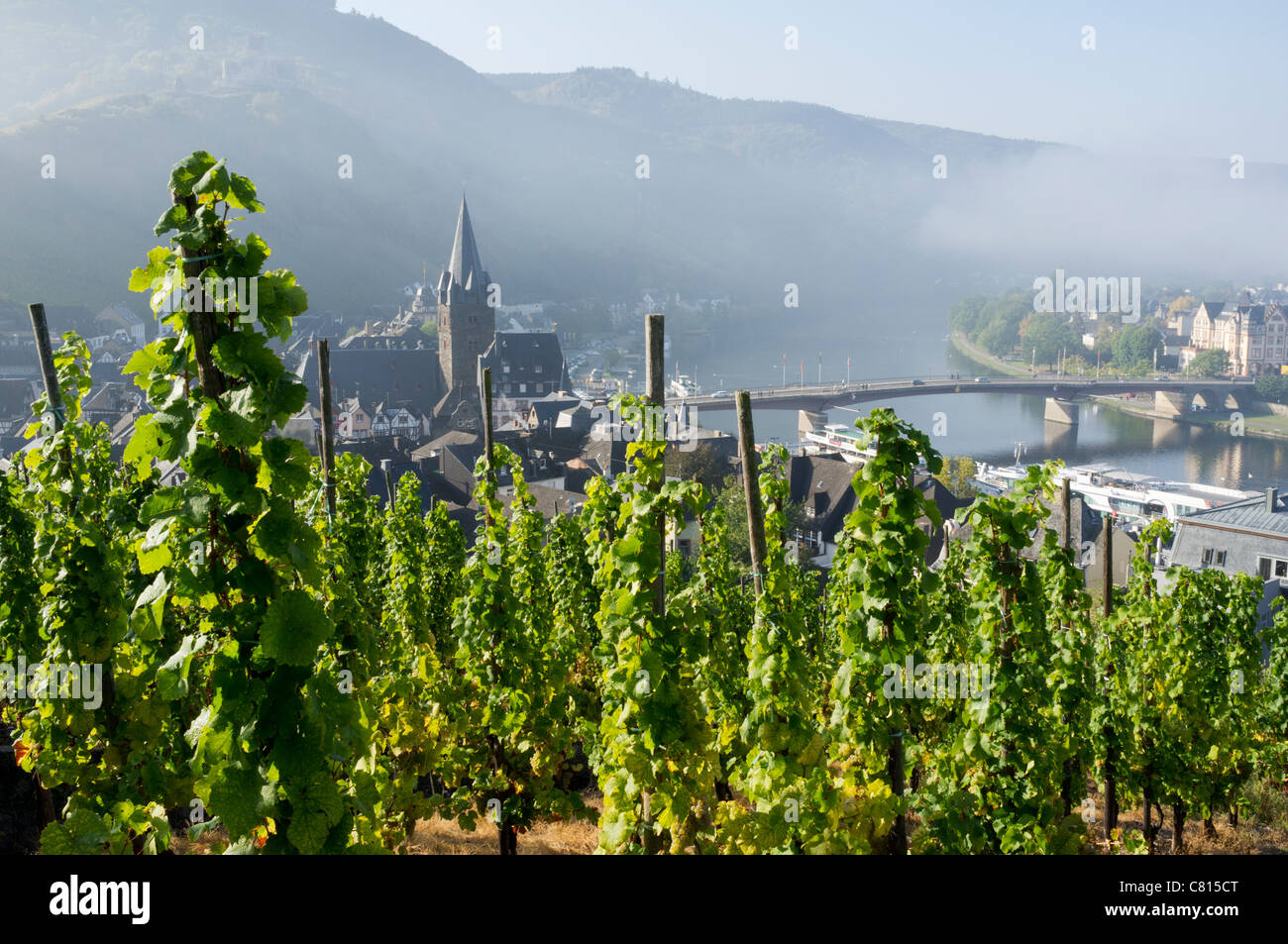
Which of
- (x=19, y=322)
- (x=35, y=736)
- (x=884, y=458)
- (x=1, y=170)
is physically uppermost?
(x=1, y=170)

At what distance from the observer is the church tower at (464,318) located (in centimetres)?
8044

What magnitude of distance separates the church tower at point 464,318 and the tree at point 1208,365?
2971 inches

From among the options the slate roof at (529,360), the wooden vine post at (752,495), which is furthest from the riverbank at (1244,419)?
the wooden vine post at (752,495)

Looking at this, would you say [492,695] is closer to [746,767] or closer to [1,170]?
[746,767]

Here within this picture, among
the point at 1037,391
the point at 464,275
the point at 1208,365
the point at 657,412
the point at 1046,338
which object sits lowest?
the point at 1037,391

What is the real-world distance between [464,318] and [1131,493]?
52291 mm

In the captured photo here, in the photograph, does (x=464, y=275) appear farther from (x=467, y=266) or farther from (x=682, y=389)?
(x=682, y=389)

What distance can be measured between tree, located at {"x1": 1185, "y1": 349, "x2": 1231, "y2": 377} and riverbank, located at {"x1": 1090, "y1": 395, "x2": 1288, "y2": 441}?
43.0 feet

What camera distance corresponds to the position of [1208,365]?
341 feet

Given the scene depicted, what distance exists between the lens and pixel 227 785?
3.72 metres

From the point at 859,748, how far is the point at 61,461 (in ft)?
20.5

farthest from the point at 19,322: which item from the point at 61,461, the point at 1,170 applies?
the point at 61,461

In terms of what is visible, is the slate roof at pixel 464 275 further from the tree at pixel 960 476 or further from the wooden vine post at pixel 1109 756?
the wooden vine post at pixel 1109 756

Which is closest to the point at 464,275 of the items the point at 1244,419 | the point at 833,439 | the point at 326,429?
the point at 833,439
